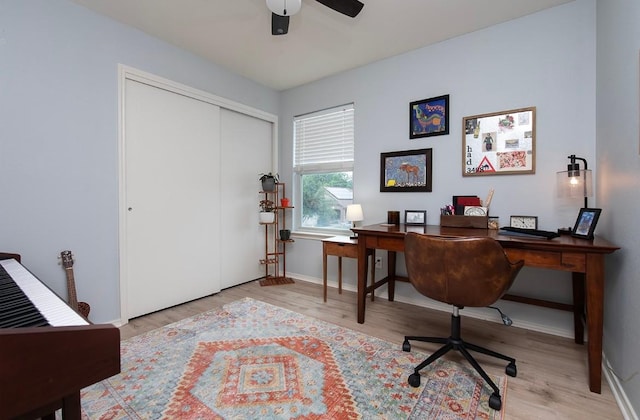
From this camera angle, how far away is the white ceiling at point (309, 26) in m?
2.17

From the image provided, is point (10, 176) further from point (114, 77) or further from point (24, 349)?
point (24, 349)

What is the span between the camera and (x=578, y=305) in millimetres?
2057

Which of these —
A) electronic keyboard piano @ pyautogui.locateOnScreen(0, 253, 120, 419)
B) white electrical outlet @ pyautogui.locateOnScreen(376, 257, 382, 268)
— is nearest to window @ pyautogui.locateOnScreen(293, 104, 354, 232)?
white electrical outlet @ pyautogui.locateOnScreen(376, 257, 382, 268)

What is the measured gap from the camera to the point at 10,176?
1883 mm

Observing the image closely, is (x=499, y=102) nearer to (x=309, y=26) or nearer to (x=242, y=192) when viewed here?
(x=309, y=26)

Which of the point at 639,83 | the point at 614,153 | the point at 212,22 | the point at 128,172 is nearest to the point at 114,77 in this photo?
the point at 128,172

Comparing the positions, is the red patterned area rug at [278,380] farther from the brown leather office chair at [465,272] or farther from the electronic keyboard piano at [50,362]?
the electronic keyboard piano at [50,362]

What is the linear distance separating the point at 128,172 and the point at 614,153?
3.47 metres

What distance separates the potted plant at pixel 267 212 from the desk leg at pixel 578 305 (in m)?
2.89

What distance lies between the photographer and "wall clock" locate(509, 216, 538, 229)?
7.30 ft

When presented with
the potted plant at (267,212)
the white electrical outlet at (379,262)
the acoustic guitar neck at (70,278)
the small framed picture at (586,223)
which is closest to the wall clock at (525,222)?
the small framed picture at (586,223)

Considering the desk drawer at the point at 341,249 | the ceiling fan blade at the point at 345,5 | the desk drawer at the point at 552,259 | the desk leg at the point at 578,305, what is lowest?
the desk leg at the point at 578,305

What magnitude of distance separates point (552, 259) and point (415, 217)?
1.19 meters

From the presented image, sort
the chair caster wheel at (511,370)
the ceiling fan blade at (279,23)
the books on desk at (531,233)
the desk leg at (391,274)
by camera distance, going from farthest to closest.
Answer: the desk leg at (391,274) < the ceiling fan blade at (279,23) < the books on desk at (531,233) < the chair caster wheel at (511,370)
